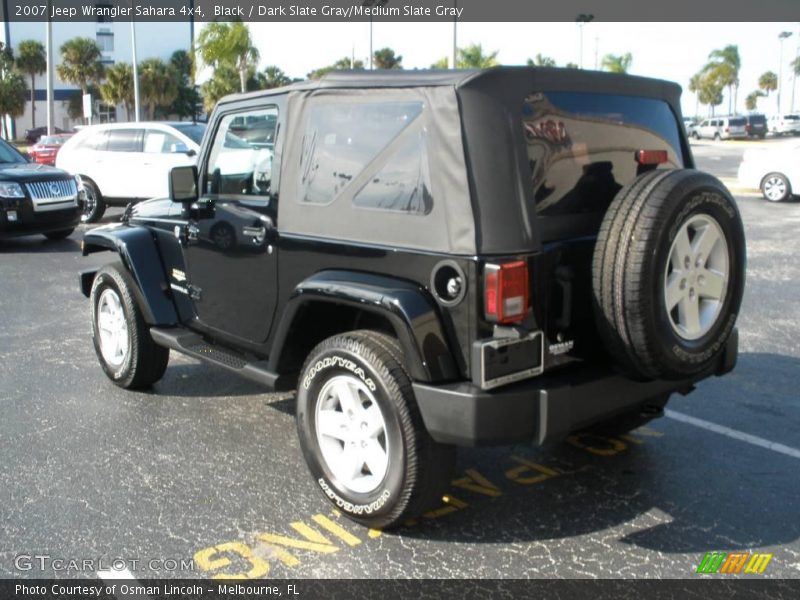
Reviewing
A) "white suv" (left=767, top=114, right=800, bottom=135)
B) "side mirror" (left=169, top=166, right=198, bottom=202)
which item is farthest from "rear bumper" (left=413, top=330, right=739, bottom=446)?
"white suv" (left=767, top=114, right=800, bottom=135)

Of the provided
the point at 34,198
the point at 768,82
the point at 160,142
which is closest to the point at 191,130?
the point at 160,142

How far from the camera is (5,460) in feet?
14.4

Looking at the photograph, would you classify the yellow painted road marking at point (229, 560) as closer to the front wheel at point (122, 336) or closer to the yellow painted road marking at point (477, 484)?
the yellow painted road marking at point (477, 484)

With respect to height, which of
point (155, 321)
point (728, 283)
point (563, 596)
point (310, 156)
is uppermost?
point (310, 156)

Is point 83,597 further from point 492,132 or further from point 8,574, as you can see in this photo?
point 492,132

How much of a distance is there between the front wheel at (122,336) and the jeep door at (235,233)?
54 centimetres

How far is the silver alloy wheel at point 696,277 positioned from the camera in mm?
3318

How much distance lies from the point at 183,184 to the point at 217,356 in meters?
1.00

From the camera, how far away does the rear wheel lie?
644 inches

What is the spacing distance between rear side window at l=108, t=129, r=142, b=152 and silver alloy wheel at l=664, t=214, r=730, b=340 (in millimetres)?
12569

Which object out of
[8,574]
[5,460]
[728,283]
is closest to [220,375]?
→ [5,460]

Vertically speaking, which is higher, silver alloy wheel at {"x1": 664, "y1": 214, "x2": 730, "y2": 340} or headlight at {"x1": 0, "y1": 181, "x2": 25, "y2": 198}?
headlight at {"x1": 0, "y1": 181, "x2": 25, "y2": 198}

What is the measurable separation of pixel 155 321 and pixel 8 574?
2.03m

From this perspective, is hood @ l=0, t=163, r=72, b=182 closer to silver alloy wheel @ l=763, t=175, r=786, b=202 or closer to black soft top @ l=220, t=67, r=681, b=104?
black soft top @ l=220, t=67, r=681, b=104
